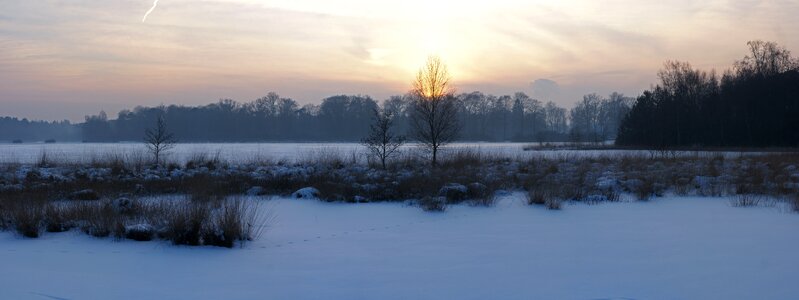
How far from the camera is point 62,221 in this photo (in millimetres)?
8008

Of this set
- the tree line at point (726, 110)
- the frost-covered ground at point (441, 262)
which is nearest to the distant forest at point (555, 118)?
the tree line at point (726, 110)

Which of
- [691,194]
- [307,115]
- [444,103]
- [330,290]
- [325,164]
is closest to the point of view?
[330,290]

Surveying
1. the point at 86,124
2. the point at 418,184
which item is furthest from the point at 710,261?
the point at 86,124

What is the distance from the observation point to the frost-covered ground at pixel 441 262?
5.09 meters

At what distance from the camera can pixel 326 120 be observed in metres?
122

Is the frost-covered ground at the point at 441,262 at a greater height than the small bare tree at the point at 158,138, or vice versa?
the small bare tree at the point at 158,138

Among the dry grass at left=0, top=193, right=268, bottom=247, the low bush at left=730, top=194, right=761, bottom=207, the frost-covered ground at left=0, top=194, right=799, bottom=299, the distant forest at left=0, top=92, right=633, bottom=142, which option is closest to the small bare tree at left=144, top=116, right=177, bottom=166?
the dry grass at left=0, top=193, right=268, bottom=247

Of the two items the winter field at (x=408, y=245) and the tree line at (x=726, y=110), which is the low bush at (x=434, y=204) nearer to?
the winter field at (x=408, y=245)

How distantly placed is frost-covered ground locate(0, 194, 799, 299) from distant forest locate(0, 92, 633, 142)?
103 meters

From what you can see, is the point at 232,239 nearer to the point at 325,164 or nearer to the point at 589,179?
the point at 589,179

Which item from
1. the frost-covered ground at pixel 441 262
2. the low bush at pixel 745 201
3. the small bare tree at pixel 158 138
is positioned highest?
the small bare tree at pixel 158 138

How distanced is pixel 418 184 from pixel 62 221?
7363mm

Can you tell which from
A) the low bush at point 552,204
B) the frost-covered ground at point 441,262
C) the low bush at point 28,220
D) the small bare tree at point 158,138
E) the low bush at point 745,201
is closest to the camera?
the frost-covered ground at point 441,262

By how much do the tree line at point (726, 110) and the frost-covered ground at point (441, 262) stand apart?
137 ft
